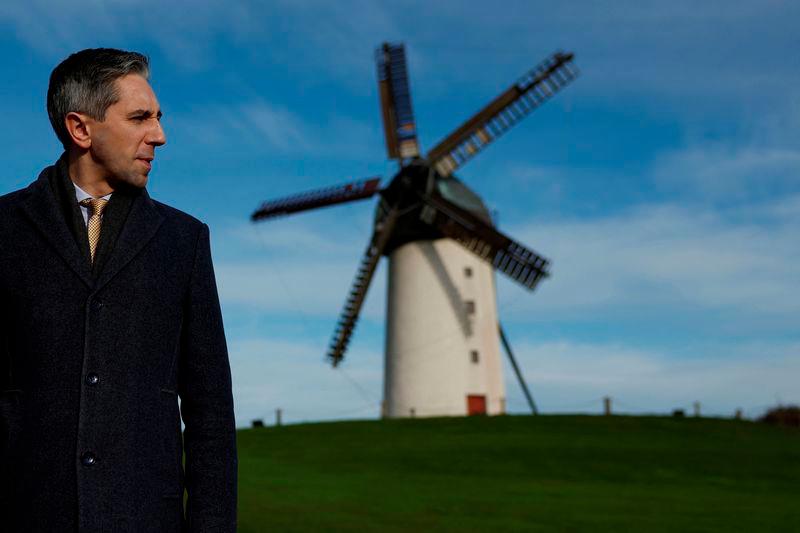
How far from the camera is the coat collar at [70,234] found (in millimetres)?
3023

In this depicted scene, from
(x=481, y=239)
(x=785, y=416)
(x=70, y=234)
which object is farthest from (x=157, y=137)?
(x=785, y=416)

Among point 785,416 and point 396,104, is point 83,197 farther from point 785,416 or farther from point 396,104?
point 785,416

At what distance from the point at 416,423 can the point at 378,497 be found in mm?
16505

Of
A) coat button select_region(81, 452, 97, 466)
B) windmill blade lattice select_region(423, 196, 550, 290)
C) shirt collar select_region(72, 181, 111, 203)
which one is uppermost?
windmill blade lattice select_region(423, 196, 550, 290)

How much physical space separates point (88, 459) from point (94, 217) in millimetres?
783

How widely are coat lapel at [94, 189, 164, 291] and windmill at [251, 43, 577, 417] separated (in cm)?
3281

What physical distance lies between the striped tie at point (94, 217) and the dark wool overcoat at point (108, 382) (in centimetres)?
6

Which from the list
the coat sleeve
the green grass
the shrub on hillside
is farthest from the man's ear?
the shrub on hillside

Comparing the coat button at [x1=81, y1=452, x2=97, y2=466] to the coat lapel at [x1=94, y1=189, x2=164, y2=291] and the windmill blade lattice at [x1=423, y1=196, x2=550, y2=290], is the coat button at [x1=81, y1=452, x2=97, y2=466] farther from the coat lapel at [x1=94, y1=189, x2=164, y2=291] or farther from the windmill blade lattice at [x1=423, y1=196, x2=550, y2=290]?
the windmill blade lattice at [x1=423, y1=196, x2=550, y2=290]

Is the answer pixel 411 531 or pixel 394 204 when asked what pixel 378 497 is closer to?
pixel 411 531

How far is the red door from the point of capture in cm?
3638

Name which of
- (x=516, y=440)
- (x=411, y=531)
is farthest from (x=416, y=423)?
(x=411, y=531)

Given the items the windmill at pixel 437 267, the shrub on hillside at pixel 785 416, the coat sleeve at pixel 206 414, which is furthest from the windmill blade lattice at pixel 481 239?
the coat sleeve at pixel 206 414

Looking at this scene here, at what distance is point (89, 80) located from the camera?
3035 mm
